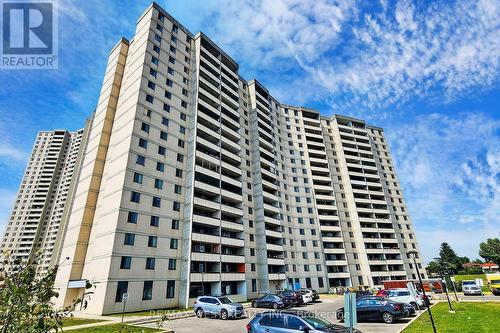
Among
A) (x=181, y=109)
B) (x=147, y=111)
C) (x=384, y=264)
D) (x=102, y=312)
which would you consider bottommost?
(x=102, y=312)

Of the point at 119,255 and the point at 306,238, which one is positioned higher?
the point at 306,238

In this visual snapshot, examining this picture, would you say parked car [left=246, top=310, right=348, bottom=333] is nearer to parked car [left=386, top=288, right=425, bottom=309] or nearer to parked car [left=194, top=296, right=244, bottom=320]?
parked car [left=194, top=296, right=244, bottom=320]

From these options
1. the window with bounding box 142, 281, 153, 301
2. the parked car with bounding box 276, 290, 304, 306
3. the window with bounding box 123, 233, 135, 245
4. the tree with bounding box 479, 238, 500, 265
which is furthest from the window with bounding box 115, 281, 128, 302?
the tree with bounding box 479, 238, 500, 265

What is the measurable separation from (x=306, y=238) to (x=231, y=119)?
2976 cm

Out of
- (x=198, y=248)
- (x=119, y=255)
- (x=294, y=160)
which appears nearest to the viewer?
(x=119, y=255)

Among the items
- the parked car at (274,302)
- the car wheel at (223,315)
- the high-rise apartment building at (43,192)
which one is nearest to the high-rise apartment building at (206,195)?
the parked car at (274,302)

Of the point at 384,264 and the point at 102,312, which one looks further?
the point at 384,264

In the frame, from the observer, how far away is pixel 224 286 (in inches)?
1543

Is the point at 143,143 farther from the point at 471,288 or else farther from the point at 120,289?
the point at 471,288

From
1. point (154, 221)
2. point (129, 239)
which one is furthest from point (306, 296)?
point (129, 239)

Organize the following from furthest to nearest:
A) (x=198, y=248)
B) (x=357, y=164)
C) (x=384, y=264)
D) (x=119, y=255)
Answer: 1. (x=357, y=164)
2. (x=384, y=264)
3. (x=198, y=248)
4. (x=119, y=255)

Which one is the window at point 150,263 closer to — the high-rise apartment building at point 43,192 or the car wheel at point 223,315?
the car wheel at point 223,315

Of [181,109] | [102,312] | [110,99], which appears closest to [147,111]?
[181,109]

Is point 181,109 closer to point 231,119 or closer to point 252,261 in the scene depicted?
point 231,119
